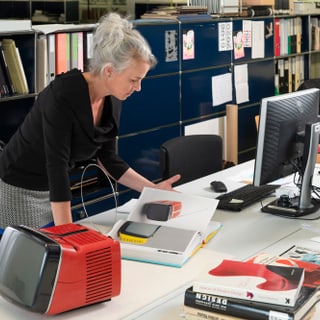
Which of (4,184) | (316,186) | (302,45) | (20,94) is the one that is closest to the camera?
(4,184)

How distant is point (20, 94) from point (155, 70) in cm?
122

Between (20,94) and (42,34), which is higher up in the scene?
(42,34)

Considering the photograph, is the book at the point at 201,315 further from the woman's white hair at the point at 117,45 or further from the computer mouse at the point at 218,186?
the computer mouse at the point at 218,186

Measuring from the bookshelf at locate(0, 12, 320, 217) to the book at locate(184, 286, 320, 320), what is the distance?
89.8 inches

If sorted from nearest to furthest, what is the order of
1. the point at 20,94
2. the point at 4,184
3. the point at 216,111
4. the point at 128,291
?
the point at 128,291 → the point at 4,184 → the point at 20,94 → the point at 216,111

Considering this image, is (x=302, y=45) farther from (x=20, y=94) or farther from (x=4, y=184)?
(x=4, y=184)

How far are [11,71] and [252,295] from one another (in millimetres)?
2515

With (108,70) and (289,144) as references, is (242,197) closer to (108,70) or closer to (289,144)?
(289,144)

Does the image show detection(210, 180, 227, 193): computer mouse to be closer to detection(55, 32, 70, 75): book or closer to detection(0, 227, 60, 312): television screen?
detection(0, 227, 60, 312): television screen

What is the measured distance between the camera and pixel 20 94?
3.68m

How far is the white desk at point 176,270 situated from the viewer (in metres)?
1.71

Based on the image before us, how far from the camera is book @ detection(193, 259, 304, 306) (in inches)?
60.7

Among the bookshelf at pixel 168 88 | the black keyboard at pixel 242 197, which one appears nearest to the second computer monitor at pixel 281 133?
the black keyboard at pixel 242 197

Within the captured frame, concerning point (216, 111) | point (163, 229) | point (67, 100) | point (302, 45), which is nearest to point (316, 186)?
point (163, 229)
